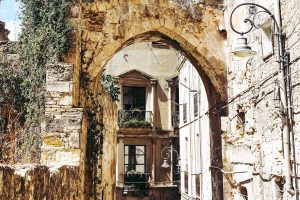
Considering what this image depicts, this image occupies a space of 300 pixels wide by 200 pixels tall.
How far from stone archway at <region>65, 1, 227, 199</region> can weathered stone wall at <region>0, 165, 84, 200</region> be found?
510 cm

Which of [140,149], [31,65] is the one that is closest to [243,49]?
[31,65]

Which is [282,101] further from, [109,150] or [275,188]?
[109,150]

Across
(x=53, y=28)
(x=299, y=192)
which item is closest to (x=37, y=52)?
(x=53, y=28)

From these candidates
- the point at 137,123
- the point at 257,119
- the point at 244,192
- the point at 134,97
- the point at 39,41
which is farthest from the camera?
the point at 134,97

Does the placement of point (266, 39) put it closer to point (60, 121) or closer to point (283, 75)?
point (283, 75)

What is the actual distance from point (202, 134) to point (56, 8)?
6.68 meters

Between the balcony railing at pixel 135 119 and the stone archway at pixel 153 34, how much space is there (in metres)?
11.9

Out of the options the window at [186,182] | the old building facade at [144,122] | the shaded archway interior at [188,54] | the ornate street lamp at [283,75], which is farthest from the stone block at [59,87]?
the old building facade at [144,122]

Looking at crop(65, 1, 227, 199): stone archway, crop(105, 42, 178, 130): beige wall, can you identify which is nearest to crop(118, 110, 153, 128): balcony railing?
crop(105, 42, 178, 130): beige wall

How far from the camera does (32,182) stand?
3928 mm

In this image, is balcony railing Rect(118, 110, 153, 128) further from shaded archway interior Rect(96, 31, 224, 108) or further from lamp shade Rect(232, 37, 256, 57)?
lamp shade Rect(232, 37, 256, 57)

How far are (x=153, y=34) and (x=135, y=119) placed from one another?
1251 cm

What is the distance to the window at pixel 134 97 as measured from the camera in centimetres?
2397

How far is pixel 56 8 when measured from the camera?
9.95m
